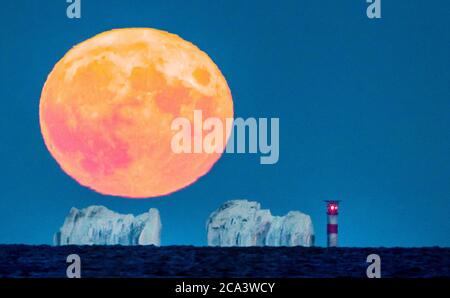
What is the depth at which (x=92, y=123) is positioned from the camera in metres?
44.2

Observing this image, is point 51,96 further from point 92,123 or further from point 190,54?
point 190,54

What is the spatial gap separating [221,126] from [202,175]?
287 centimetres

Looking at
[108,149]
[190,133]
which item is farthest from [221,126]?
[108,149]

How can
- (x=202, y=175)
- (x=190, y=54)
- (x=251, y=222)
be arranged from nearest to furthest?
(x=190, y=54) < (x=202, y=175) < (x=251, y=222)
